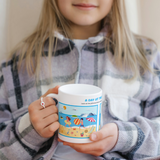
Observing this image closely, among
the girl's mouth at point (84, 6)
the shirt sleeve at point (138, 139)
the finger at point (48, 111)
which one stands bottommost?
the shirt sleeve at point (138, 139)

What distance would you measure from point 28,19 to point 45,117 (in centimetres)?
57

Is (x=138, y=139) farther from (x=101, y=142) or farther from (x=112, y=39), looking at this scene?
(x=112, y=39)

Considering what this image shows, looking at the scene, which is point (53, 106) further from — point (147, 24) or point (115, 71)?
point (147, 24)

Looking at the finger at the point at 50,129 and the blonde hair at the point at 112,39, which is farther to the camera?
the blonde hair at the point at 112,39

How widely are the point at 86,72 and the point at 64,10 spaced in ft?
0.86

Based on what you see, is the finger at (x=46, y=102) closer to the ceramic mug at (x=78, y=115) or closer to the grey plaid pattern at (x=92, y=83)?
the ceramic mug at (x=78, y=115)

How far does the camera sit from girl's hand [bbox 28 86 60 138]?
1.92 feet

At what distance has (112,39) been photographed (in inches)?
34.8

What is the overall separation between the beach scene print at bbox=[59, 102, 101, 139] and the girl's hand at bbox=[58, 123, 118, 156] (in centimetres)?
3

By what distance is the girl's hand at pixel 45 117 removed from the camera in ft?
1.92

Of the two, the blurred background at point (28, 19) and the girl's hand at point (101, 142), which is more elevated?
the blurred background at point (28, 19)

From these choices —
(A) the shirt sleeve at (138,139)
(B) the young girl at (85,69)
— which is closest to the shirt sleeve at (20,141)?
(B) the young girl at (85,69)

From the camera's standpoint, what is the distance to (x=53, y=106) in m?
0.60

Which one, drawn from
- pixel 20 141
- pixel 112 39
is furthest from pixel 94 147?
pixel 112 39
